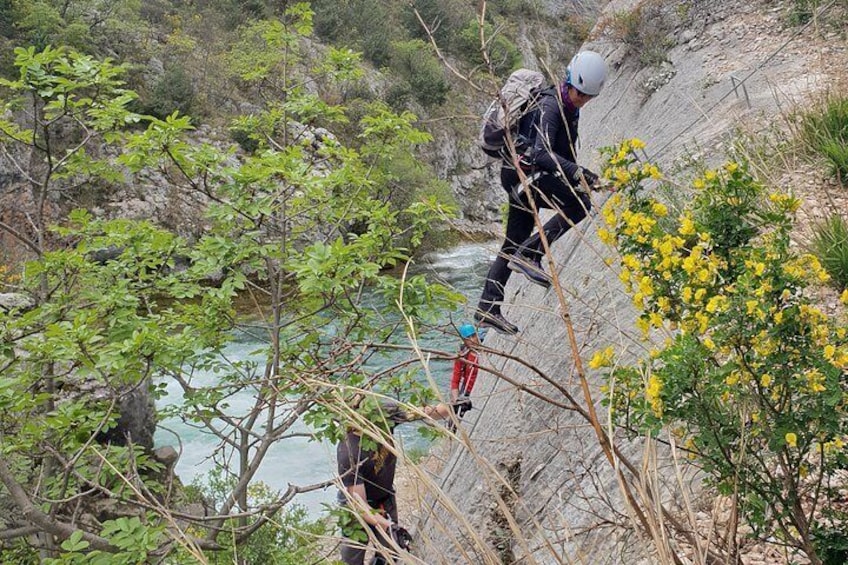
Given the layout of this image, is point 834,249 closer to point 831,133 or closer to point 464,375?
point 831,133

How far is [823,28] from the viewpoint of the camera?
6.69 m

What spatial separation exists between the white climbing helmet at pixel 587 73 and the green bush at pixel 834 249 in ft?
4.79

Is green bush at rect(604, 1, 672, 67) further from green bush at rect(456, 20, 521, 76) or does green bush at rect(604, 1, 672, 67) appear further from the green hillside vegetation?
green bush at rect(456, 20, 521, 76)

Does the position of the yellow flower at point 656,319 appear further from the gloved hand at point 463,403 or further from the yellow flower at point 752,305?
the gloved hand at point 463,403

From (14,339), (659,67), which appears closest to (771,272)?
(14,339)

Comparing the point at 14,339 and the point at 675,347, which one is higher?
the point at 675,347

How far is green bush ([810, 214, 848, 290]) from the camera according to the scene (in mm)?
3041

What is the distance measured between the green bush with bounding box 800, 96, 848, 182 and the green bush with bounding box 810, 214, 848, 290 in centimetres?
102

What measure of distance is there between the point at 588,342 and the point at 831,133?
206cm

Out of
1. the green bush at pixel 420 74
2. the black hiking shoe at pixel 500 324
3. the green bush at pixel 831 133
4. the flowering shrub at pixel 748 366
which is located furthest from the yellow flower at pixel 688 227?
the green bush at pixel 420 74

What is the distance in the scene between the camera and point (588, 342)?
390 cm

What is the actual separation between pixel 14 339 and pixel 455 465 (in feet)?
10.5

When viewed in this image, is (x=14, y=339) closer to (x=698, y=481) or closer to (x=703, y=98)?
(x=698, y=481)

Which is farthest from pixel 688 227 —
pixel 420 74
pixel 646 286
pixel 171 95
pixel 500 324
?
pixel 420 74
